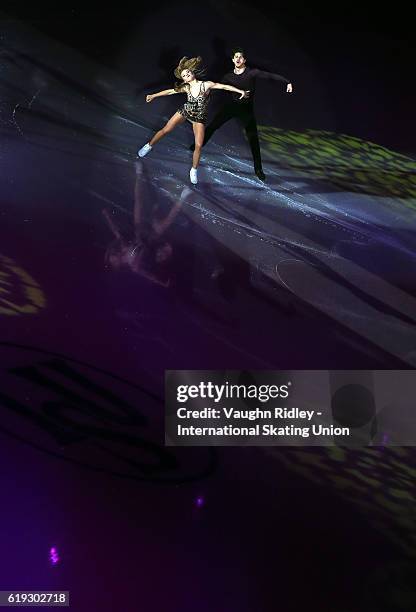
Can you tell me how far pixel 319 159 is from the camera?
357cm

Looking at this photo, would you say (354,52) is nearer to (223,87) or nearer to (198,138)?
(223,87)

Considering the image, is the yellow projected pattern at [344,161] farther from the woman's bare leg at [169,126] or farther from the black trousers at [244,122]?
the woman's bare leg at [169,126]

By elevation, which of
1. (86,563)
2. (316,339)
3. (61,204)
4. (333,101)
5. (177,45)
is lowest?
(86,563)

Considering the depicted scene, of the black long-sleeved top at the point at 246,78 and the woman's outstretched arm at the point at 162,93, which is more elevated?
the black long-sleeved top at the point at 246,78

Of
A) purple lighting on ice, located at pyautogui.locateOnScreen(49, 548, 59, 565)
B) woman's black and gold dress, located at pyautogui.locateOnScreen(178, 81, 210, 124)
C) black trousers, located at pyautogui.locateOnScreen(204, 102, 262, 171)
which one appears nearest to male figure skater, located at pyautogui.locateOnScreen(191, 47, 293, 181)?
black trousers, located at pyautogui.locateOnScreen(204, 102, 262, 171)

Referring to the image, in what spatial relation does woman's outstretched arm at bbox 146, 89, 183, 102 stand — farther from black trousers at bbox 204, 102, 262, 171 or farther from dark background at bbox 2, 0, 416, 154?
dark background at bbox 2, 0, 416, 154

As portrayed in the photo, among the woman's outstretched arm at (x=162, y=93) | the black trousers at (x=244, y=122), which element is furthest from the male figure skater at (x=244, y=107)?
the woman's outstretched arm at (x=162, y=93)

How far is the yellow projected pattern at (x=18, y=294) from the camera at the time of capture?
11.2ft

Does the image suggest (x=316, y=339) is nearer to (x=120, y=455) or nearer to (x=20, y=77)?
(x=120, y=455)

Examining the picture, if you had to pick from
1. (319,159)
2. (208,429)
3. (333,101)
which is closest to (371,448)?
(208,429)

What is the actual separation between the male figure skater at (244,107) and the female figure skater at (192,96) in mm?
53

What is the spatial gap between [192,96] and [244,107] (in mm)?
286

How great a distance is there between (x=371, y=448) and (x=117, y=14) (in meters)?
2.64

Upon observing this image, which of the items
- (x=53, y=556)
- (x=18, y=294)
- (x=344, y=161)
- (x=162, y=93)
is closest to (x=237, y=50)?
(x=162, y=93)
